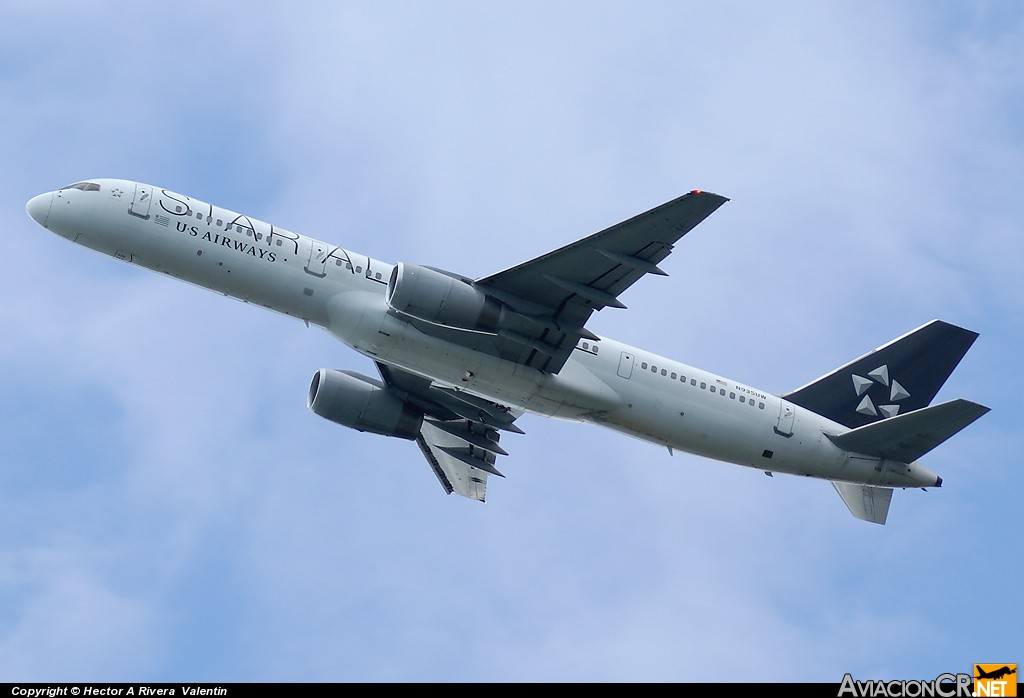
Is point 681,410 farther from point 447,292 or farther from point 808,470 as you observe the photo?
point 447,292

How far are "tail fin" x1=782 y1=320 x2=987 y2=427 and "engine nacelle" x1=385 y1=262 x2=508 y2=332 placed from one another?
14796 mm

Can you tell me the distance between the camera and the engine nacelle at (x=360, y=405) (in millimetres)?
45969

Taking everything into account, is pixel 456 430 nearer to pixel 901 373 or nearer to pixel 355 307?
pixel 355 307

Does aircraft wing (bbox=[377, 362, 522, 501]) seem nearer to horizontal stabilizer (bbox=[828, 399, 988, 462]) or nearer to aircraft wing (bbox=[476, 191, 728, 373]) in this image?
aircraft wing (bbox=[476, 191, 728, 373])

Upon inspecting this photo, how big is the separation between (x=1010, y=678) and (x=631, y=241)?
52.6 feet

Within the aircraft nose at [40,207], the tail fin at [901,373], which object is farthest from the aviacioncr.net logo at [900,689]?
the aircraft nose at [40,207]

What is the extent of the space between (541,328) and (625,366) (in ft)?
13.9

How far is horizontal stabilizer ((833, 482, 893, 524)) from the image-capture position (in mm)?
44375

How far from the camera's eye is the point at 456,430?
48.6 meters

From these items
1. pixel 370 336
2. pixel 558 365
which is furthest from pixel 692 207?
pixel 370 336

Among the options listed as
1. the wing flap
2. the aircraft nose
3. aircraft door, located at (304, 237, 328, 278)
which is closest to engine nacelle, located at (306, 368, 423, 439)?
the wing flap

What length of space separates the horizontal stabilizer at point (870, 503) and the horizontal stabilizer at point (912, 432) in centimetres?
196

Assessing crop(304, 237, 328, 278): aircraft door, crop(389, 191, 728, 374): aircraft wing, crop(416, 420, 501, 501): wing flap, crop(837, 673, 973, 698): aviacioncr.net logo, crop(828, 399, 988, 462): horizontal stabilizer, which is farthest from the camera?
crop(416, 420, 501, 501): wing flap

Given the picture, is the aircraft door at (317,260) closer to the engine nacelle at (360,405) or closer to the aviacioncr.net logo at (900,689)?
the engine nacelle at (360,405)
